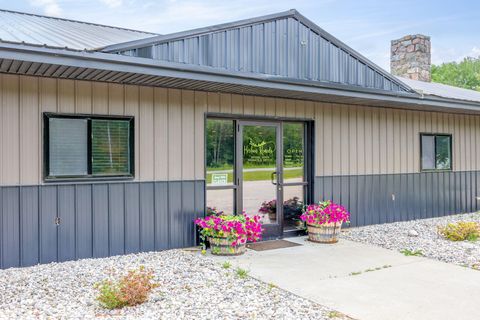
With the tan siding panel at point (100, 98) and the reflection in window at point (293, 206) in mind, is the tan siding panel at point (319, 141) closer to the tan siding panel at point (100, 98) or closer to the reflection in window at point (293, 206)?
the reflection in window at point (293, 206)

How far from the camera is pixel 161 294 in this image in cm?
435

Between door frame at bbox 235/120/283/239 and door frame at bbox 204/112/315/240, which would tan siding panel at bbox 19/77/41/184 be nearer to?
door frame at bbox 204/112/315/240

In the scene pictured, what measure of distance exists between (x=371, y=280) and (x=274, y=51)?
3550mm

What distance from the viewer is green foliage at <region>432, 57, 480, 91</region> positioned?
45500mm

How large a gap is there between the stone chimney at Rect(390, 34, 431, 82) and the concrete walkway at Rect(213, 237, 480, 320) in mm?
7907

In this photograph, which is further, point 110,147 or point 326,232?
point 326,232

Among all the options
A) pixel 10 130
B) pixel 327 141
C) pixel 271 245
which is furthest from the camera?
pixel 327 141

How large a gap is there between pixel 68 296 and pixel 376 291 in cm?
299

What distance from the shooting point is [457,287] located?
4641mm

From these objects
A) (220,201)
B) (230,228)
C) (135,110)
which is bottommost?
(230,228)

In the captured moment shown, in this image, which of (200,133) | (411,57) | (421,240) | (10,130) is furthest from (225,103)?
(411,57)

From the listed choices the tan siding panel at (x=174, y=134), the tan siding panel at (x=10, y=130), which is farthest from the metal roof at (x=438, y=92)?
the tan siding panel at (x=10, y=130)

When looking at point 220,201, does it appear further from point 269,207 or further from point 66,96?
point 66,96

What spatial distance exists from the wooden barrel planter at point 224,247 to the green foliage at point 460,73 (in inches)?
1746
